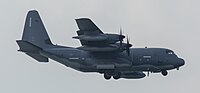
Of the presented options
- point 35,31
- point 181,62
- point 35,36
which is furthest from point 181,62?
point 35,31

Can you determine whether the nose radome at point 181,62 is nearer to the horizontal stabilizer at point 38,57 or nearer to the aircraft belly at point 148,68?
the aircraft belly at point 148,68

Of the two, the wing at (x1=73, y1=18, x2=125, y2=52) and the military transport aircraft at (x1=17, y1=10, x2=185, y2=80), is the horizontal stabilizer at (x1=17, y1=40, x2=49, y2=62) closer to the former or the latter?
the military transport aircraft at (x1=17, y1=10, x2=185, y2=80)

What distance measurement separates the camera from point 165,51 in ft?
215

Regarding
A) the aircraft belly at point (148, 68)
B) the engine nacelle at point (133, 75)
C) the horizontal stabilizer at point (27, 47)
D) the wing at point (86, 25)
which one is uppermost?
the wing at point (86, 25)

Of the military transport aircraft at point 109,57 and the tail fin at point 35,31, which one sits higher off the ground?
the tail fin at point 35,31

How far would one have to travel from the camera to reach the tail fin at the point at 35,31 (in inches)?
2672

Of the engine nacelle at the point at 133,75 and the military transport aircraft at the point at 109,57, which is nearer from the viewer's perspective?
the military transport aircraft at the point at 109,57

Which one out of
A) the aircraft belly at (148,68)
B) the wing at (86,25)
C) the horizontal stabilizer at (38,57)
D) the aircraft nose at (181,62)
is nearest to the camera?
the wing at (86,25)

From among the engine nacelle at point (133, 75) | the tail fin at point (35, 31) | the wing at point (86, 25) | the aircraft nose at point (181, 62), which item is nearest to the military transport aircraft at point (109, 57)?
the aircraft nose at point (181, 62)

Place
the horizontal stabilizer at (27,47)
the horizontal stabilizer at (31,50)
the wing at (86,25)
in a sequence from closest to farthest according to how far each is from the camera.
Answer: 1. the wing at (86,25)
2. the horizontal stabilizer at (27,47)
3. the horizontal stabilizer at (31,50)

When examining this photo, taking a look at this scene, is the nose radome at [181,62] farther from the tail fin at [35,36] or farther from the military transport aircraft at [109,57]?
the tail fin at [35,36]

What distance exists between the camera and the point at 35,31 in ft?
226

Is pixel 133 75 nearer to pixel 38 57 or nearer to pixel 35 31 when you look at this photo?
pixel 38 57

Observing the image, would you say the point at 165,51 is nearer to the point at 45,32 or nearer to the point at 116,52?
the point at 116,52
